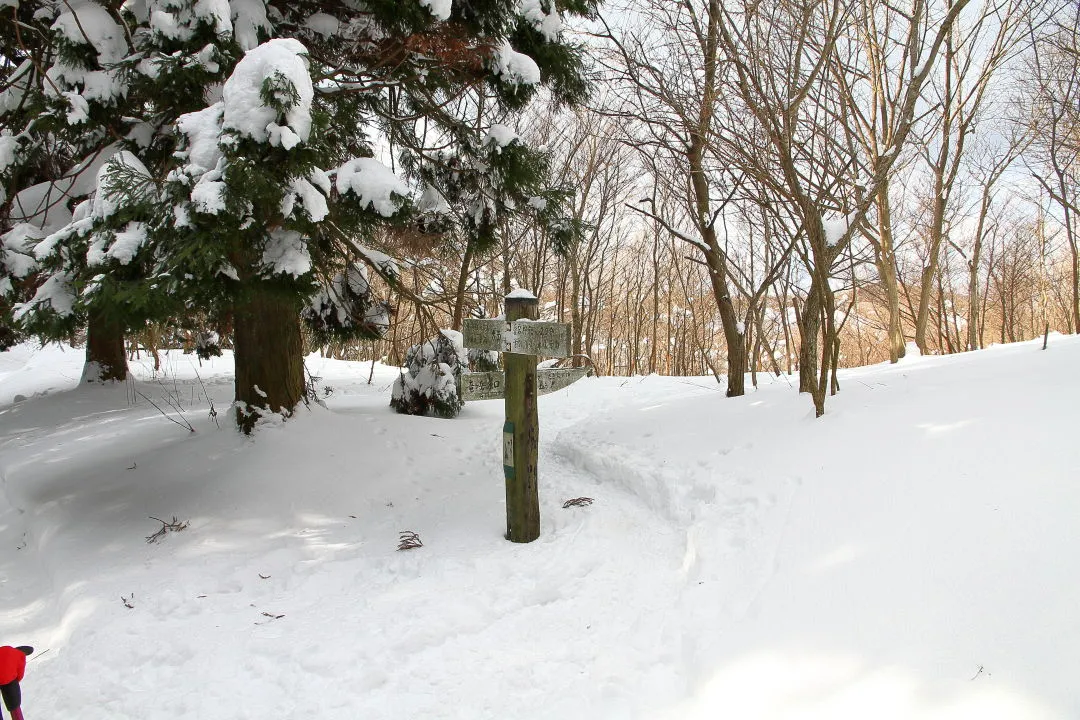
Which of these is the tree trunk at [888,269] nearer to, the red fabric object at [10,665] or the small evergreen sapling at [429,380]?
the small evergreen sapling at [429,380]

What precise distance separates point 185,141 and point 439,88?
9.39 feet

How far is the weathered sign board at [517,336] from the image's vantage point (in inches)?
150

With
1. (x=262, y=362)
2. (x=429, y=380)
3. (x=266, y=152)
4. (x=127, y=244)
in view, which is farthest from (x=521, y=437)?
(x=429, y=380)

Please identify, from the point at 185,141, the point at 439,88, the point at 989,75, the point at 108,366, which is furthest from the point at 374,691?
the point at 989,75

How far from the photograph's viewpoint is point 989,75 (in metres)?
11.1

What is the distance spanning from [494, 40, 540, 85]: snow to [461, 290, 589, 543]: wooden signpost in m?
2.22

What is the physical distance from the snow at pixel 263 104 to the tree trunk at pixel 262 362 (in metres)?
2.53

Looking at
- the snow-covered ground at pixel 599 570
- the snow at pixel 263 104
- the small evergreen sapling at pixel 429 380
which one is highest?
the snow at pixel 263 104

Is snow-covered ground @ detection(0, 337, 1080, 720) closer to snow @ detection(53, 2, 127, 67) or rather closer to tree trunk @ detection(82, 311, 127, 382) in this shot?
snow @ detection(53, 2, 127, 67)

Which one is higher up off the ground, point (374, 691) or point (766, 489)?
point (766, 489)

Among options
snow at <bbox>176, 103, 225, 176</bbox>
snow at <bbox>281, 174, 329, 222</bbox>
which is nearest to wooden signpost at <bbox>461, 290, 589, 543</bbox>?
snow at <bbox>281, 174, 329, 222</bbox>

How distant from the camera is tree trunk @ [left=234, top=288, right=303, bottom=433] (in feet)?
17.9

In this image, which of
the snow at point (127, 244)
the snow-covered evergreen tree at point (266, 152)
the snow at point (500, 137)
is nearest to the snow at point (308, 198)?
the snow-covered evergreen tree at point (266, 152)

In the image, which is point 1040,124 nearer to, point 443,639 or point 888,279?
point 888,279
